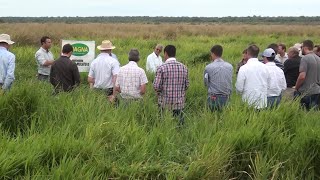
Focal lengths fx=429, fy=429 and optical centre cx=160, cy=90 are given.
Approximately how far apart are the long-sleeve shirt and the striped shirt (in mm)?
2446

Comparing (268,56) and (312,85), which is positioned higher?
(268,56)

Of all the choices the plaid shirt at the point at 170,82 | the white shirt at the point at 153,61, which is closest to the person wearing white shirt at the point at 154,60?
the white shirt at the point at 153,61

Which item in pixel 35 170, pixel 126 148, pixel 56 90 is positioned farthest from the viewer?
pixel 56 90

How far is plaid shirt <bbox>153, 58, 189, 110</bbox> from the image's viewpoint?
6805 mm

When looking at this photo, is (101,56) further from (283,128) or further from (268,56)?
(283,128)

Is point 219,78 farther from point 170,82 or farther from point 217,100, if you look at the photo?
point 170,82

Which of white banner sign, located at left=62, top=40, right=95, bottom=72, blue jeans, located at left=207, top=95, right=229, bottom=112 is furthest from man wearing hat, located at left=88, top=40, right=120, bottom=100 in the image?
white banner sign, located at left=62, top=40, right=95, bottom=72

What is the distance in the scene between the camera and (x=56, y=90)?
23.4ft

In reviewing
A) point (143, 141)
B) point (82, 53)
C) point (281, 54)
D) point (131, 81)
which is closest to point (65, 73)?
point (131, 81)

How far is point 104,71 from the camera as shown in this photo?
7.97 metres

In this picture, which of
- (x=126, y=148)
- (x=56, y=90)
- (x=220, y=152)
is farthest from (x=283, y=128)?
(x=56, y=90)

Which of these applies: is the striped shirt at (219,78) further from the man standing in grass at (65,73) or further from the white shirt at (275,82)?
the man standing in grass at (65,73)

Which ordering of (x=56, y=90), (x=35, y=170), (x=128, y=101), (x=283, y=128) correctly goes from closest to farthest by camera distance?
(x=35, y=170) → (x=283, y=128) → (x=128, y=101) → (x=56, y=90)

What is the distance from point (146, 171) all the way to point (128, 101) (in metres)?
2.35
